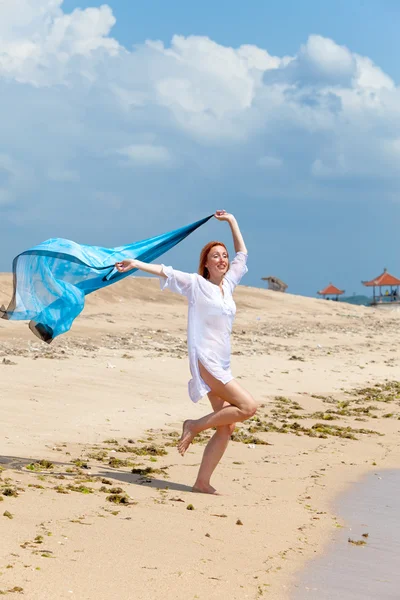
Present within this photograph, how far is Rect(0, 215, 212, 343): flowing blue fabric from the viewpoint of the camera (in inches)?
292

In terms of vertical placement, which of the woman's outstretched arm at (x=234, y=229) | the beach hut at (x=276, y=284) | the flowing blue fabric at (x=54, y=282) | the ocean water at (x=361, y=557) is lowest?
the ocean water at (x=361, y=557)

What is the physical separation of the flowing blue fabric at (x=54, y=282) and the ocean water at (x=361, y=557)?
113 inches

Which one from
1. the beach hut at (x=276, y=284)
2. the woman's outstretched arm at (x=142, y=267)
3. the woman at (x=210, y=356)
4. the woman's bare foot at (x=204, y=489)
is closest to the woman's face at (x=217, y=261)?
the woman at (x=210, y=356)

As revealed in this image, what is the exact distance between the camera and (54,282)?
7461 mm

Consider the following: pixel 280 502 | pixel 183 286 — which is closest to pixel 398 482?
pixel 280 502

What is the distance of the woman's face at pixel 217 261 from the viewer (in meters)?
6.63

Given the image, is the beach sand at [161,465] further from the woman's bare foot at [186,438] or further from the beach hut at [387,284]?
the beach hut at [387,284]

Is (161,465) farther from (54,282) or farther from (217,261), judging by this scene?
(217,261)

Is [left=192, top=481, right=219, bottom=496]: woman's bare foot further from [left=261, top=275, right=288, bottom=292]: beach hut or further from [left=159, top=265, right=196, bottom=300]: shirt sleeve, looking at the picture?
[left=261, top=275, right=288, bottom=292]: beach hut

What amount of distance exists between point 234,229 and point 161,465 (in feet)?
7.60

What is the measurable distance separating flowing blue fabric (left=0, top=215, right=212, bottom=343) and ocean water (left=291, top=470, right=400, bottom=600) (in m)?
2.87

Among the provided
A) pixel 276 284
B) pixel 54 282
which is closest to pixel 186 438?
pixel 54 282

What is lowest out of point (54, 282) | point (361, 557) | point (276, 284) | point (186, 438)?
point (361, 557)

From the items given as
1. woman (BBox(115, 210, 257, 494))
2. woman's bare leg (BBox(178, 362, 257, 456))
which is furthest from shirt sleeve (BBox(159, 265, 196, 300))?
woman's bare leg (BBox(178, 362, 257, 456))
